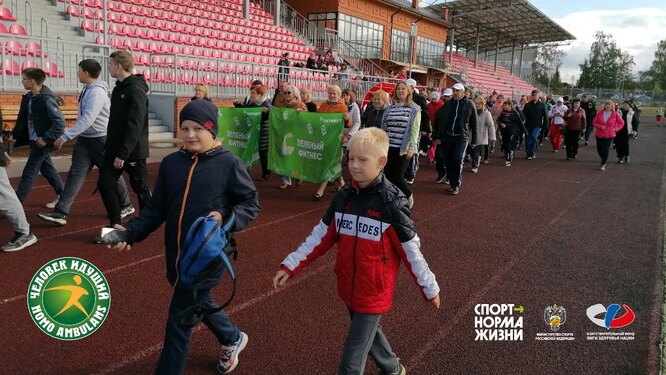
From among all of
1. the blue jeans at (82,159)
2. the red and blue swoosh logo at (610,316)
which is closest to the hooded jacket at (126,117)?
the blue jeans at (82,159)

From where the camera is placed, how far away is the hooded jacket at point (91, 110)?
5719 mm

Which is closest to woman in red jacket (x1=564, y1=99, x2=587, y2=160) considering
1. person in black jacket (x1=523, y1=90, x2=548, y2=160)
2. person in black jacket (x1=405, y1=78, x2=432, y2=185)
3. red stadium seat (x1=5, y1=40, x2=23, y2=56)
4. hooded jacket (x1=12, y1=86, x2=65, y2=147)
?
person in black jacket (x1=523, y1=90, x2=548, y2=160)

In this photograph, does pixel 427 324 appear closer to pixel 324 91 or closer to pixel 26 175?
pixel 26 175

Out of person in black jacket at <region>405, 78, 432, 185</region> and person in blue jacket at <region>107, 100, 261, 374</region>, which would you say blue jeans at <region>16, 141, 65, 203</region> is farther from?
person in black jacket at <region>405, 78, 432, 185</region>

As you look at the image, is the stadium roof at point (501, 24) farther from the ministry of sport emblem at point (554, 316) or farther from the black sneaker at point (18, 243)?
the black sneaker at point (18, 243)

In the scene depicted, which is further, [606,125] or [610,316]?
[606,125]

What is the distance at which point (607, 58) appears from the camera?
317 feet

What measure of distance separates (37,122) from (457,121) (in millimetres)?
6722

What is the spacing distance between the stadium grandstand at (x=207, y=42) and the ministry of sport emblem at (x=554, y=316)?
10.6 meters

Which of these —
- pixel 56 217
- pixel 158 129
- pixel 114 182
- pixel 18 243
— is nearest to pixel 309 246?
pixel 114 182

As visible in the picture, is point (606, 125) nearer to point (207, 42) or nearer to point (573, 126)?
point (573, 126)

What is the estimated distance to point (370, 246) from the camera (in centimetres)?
278

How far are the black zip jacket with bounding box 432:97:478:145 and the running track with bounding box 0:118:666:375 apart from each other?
1540 mm

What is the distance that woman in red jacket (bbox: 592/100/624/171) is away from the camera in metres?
13.7
